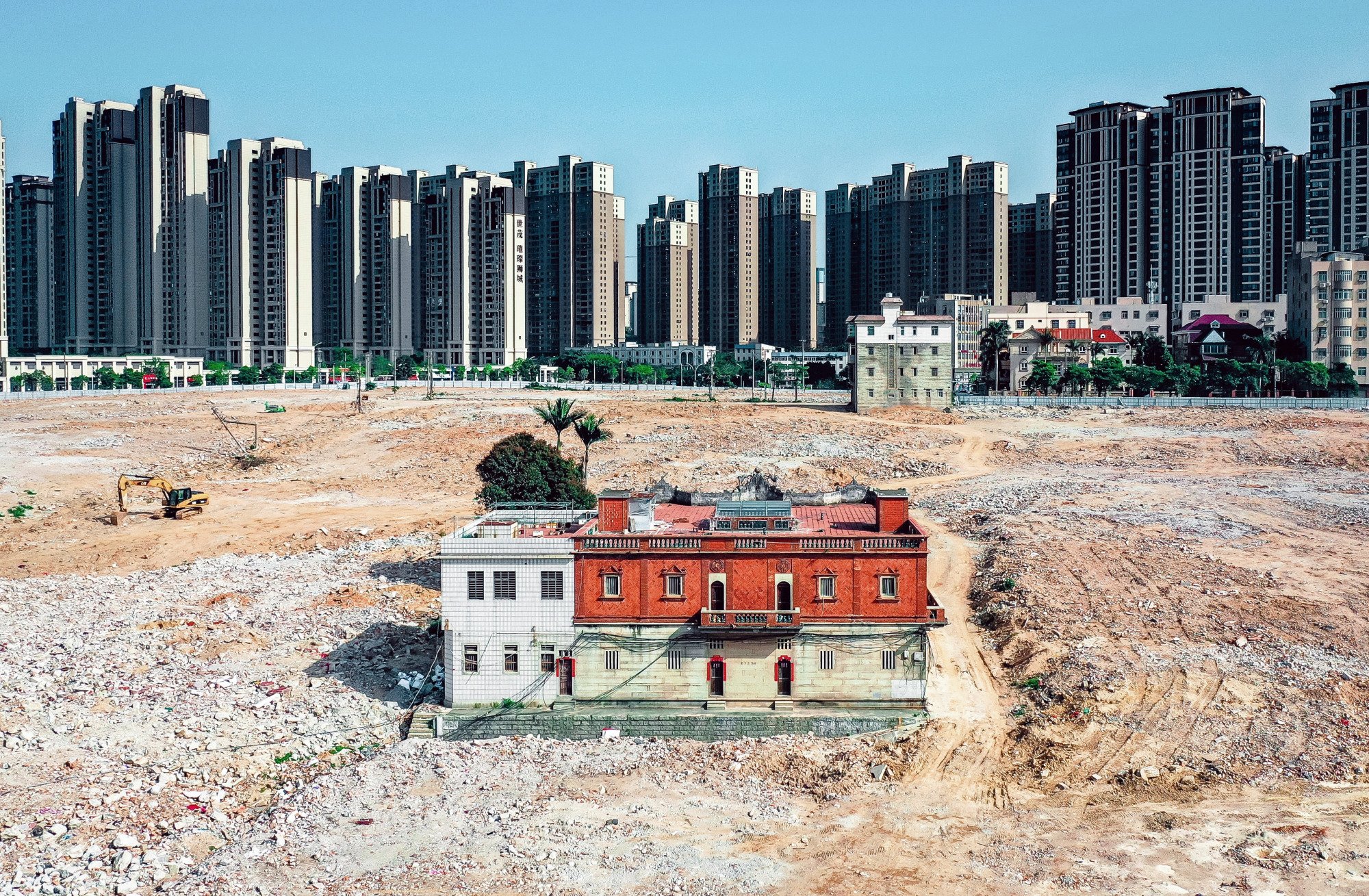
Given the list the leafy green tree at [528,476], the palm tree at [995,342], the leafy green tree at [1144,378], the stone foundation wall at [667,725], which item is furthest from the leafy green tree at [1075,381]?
the stone foundation wall at [667,725]

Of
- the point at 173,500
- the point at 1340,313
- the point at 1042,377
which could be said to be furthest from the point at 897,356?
the point at 173,500

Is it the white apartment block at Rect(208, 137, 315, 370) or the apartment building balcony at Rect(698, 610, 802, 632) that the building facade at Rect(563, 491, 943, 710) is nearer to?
the apartment building balcony at Rect(698, 610, 802, 632)

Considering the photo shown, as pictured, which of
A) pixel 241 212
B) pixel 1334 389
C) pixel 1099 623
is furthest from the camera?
pixel 241 212

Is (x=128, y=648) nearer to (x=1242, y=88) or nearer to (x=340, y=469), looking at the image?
(x=340, y=469)

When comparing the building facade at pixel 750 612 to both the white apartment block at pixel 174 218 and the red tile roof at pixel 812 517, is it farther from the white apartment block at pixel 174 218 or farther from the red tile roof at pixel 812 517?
the white apartment block at pixel 174 218

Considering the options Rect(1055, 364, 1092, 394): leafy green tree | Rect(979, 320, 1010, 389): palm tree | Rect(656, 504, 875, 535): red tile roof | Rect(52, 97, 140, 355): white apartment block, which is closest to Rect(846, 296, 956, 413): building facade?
Rect(1055, 364, 1092, 394): leafy green tree

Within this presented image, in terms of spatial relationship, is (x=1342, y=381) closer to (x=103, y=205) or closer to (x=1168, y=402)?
(x=1168, y=402)

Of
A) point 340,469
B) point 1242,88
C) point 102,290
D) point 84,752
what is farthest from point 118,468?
point 1242,88
